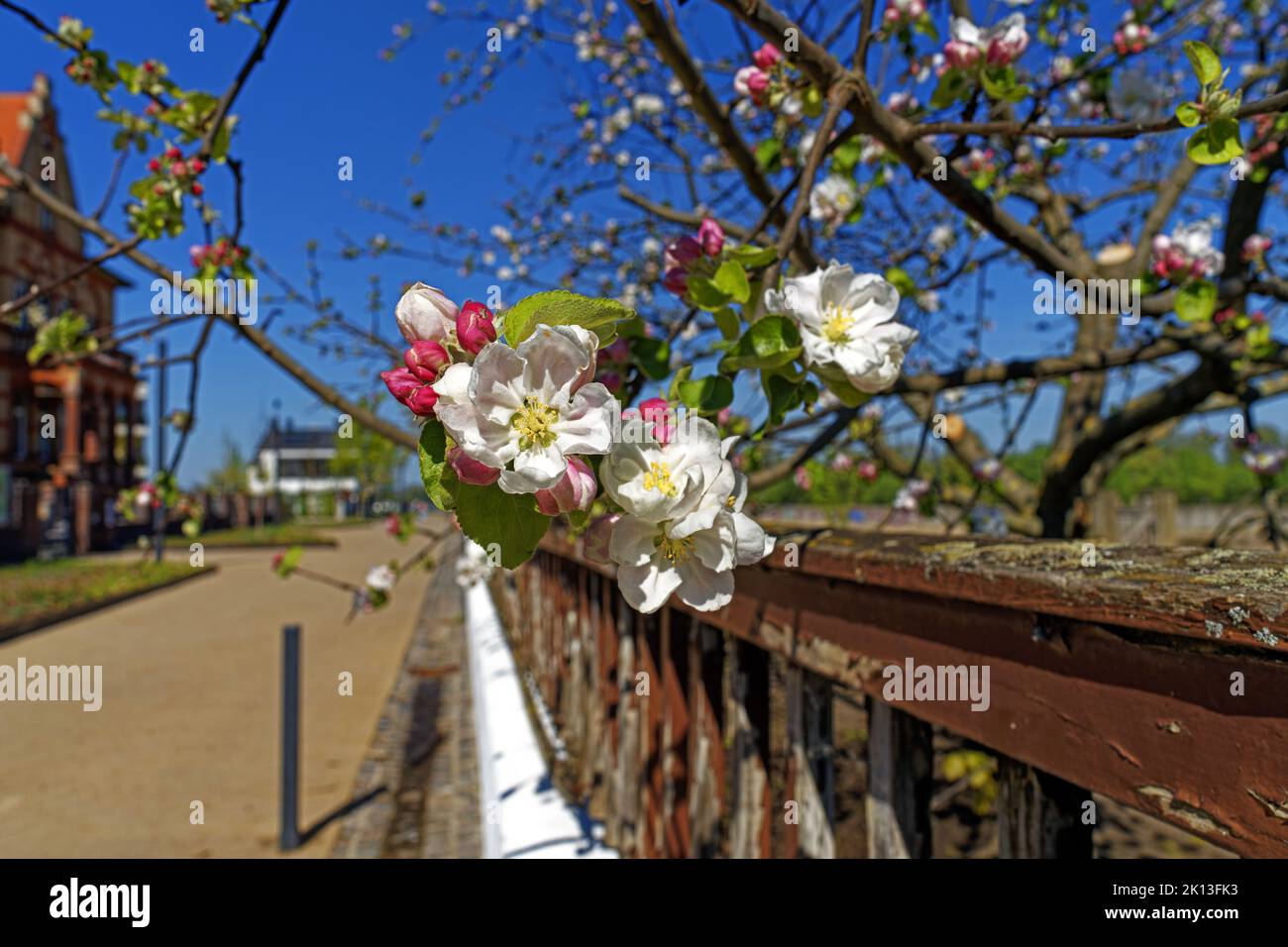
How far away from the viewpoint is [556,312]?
0.66m

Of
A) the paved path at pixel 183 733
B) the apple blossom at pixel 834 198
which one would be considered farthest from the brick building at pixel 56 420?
the apple blossom at pixel 834 198

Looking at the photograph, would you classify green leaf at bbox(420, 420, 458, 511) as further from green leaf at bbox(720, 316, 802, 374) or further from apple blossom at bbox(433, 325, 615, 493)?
green leaf at bbox(720, 316, 802, 374)

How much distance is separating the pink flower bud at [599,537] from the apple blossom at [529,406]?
0.12 meters

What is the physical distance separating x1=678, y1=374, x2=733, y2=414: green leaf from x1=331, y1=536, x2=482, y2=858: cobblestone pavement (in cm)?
367

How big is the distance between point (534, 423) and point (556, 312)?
10 cm

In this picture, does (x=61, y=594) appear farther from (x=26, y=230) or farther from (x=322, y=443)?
(x=322, y=443)

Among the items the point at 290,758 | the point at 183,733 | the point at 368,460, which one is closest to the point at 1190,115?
the point at 290,758

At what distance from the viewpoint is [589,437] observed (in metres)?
0.62

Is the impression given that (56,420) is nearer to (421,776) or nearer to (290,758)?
(421,776)

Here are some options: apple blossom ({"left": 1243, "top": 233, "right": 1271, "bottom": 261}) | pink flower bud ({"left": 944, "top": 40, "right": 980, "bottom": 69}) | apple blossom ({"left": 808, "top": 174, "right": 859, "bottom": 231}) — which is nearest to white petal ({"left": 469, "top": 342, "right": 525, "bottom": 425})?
pink flower bud ({"left": 944, "top": 40, "right": 980, "bottom": 69})

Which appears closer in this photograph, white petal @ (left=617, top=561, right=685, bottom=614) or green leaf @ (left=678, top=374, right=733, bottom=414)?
white petal @ (left=617, top=561, right=685, bottom=614)

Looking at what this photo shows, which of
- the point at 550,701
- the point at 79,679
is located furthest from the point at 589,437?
the point at 79,679

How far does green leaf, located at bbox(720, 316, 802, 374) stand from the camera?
862 millimetres

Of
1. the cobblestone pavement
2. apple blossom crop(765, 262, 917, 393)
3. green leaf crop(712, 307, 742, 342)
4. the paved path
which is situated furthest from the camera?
the paved path
